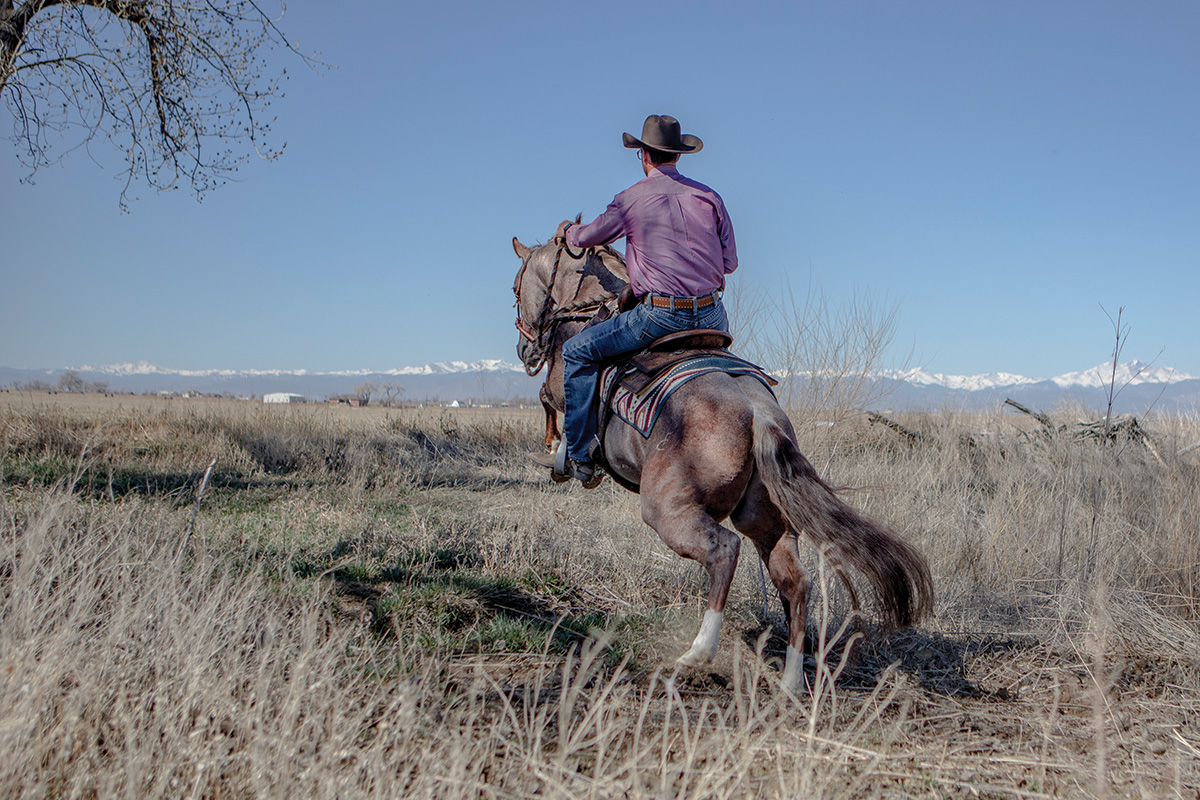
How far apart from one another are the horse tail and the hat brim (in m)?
1.85

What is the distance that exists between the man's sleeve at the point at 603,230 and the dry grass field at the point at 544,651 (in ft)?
7.76

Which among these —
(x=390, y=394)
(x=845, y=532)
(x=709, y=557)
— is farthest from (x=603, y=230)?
(x=390, y=394)

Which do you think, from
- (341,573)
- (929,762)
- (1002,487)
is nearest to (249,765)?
(929,762)

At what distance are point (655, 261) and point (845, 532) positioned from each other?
72.5 inches

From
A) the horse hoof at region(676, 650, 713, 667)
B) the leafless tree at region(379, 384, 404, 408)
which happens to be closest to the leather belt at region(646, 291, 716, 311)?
the horse hoof at region(676, 650, 713, 667)

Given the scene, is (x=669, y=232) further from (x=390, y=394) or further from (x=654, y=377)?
(x=390, y=394)

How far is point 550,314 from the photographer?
17.0 ft

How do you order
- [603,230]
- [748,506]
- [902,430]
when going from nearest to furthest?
[748,506]
[603,230]
[902,430]

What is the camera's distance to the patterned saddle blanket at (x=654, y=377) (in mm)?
4016

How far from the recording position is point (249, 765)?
243cm

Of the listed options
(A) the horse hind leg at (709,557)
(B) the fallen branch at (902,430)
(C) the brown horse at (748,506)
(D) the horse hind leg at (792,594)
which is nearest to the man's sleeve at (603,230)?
(C) the brown horse at (748,506)

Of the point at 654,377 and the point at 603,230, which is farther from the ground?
the point at 603,230

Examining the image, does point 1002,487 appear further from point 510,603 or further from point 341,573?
point 341,573

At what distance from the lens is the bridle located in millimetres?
5004
